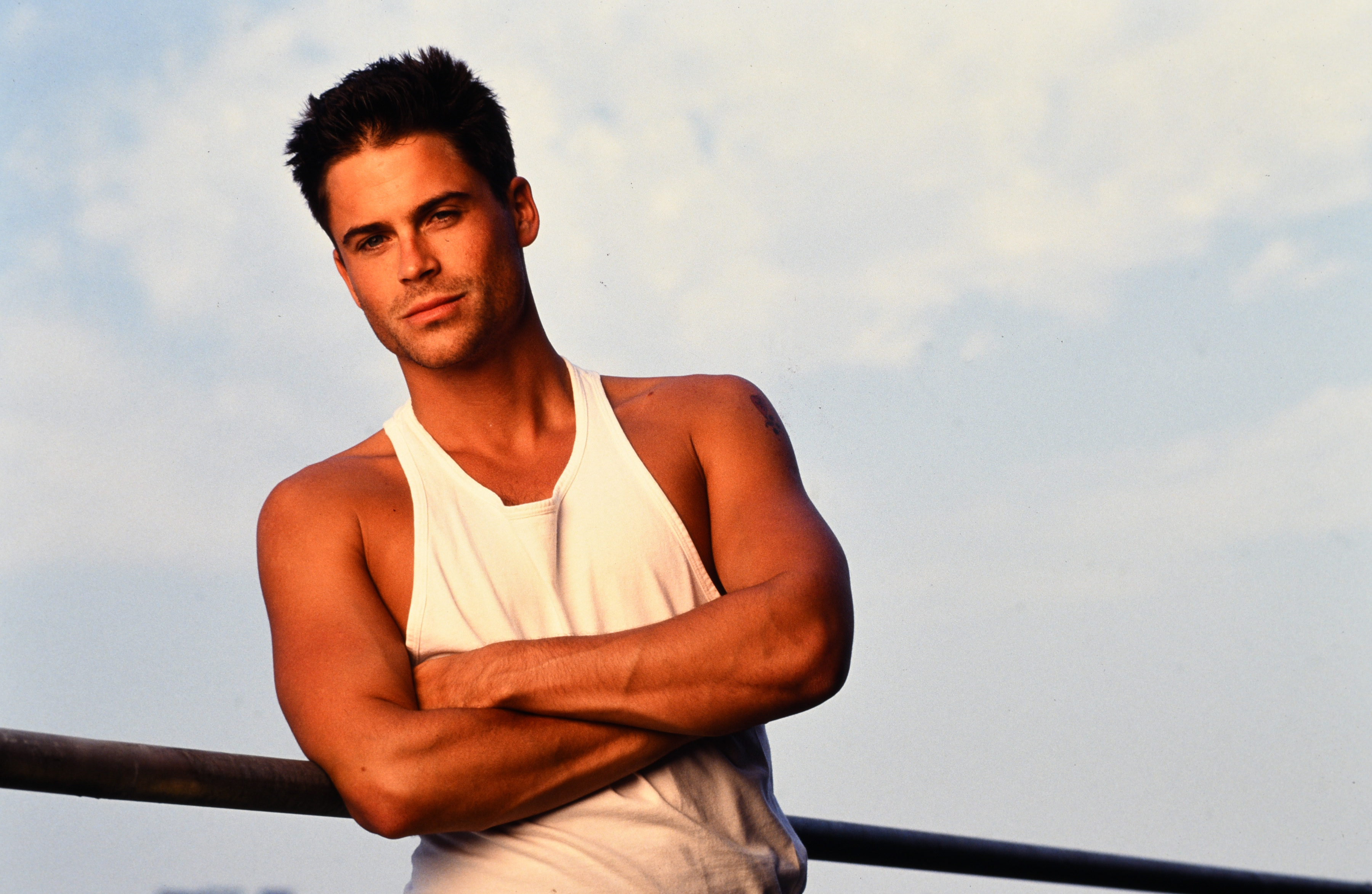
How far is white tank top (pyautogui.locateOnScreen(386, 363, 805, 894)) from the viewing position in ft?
5.68

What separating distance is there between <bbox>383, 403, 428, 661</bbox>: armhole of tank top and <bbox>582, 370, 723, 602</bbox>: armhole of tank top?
1.07 ft

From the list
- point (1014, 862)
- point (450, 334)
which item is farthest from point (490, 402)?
point (1014, 862)

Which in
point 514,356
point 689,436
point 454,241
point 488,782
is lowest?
point 488,782

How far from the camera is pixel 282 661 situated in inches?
70.7

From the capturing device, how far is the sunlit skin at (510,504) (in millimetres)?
1677

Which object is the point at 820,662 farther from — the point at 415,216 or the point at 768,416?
the point at 415,216

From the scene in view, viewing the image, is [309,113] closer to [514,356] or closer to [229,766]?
[514,356]

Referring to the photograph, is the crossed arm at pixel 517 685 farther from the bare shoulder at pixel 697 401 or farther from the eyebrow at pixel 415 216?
the eyebrow at pixel 415 216

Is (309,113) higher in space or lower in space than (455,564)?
higher

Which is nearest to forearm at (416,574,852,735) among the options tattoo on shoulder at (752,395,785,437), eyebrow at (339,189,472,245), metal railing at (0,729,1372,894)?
metal railing at (0,729,1372,894)

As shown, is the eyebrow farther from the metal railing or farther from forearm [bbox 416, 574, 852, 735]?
the metal railing

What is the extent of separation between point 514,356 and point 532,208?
1.16ft

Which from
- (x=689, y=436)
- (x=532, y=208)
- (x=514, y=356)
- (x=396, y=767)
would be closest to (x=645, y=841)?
(x=396, y=767)

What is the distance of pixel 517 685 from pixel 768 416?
2.33 feet
